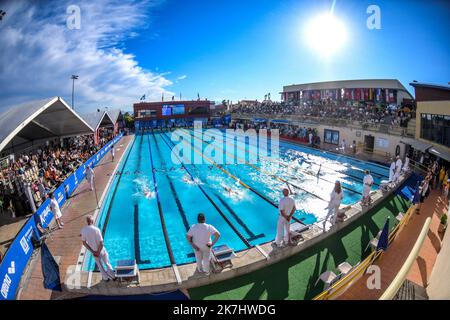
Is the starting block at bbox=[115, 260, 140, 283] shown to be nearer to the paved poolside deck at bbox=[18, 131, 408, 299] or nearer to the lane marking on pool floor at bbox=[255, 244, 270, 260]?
the paved poolside deck at bbox=[18, 131, 408, 299]

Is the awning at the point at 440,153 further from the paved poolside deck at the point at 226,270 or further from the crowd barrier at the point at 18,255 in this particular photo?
the crowd barrier at the point at 18,255

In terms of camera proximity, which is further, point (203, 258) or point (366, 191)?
point (366, 191)

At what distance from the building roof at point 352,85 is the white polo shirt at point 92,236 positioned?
30664 mm

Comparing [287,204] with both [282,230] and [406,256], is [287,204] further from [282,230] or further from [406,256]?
[406,256]

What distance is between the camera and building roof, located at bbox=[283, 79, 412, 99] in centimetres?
2496

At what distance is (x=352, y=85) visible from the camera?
2961 centimetres

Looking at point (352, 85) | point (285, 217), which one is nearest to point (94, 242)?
point (285, 217)

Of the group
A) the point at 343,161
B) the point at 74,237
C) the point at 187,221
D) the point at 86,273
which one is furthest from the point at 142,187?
the point at 343,161

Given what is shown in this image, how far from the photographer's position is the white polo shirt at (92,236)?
14.7ft

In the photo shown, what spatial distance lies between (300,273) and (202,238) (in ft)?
8.27

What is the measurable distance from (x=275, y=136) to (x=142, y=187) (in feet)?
65.2

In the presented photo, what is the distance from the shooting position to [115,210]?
9742 mm

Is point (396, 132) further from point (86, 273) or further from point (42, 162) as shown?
point (42, 162)

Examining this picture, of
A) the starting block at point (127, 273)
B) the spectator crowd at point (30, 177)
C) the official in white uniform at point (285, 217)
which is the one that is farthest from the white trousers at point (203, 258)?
the spectator crowd at point (30, 177)
